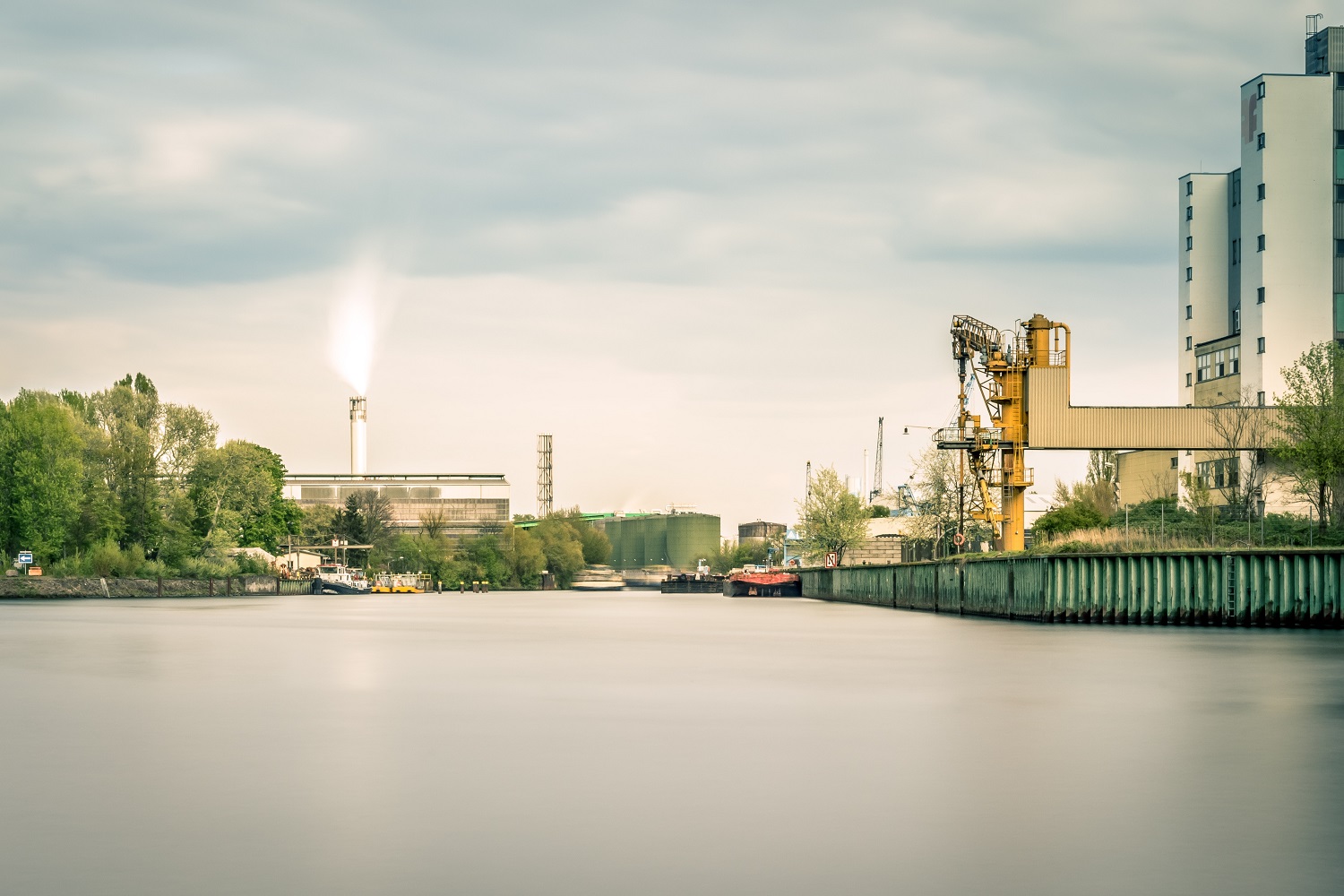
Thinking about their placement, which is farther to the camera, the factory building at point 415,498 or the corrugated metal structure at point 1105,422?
the factory building at point 415,498

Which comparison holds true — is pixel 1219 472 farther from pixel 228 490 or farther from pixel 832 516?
pixel 228 490

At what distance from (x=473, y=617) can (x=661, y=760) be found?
51758 millimetres

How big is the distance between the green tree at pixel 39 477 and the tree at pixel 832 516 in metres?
70.5

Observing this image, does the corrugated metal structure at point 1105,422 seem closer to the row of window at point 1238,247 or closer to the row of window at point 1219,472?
the row of window at point 1219,472

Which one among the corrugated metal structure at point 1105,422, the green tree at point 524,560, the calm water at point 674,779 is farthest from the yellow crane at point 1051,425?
the green tree at point 524,560

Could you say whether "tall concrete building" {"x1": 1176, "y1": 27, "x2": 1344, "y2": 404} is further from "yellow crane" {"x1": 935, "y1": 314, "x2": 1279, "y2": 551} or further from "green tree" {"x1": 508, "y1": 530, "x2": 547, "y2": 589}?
"green tree" {"x1": 508, "y1": 530, "x2": 547, "y2": 589}

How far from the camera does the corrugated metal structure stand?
7275 cm

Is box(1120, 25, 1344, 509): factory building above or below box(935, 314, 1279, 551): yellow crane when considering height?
above

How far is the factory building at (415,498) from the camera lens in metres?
194

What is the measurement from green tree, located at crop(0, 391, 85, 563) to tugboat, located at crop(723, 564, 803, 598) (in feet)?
197

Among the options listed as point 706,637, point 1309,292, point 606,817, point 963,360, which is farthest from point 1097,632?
point 1309,292

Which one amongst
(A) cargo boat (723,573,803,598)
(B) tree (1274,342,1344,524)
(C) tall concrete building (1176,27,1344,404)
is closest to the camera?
(B) tree (1274,342,1344,524)

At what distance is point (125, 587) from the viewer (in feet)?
329

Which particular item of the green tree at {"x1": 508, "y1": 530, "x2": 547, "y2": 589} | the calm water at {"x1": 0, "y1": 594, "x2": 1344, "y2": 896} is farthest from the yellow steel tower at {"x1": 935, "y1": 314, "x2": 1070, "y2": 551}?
the green tree at {"x1": 508, "y1": 530, "x2": 547, "y2": 589}
